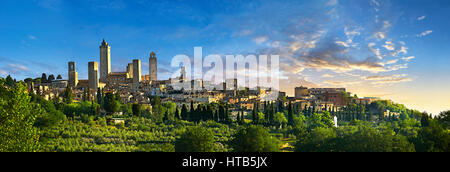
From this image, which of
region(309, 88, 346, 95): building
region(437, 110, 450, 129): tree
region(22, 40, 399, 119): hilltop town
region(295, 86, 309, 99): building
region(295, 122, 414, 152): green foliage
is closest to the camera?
region(295, 122, 414, 152): green foliage

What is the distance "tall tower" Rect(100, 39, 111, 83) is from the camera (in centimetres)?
7223

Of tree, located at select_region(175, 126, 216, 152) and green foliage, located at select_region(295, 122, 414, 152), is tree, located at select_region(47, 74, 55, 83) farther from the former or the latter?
green foliage, located at select_region(295, 122, 414, 152)

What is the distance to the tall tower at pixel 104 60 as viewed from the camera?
72231mm

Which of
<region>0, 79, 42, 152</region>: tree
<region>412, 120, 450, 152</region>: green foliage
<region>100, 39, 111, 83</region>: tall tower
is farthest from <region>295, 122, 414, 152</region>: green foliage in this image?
<region>100, 39, 111, 83</region>: tall tower

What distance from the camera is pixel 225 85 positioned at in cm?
8831

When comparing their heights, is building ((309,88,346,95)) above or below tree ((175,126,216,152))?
above

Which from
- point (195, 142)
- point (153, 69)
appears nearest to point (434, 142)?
point (195, 142)

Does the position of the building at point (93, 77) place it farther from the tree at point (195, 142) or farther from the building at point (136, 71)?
the tree at point (195, 142)

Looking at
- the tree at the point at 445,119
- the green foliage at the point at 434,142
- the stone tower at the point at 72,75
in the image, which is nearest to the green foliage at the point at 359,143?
the green foliage at the point at 434,142

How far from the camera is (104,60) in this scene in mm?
72750
